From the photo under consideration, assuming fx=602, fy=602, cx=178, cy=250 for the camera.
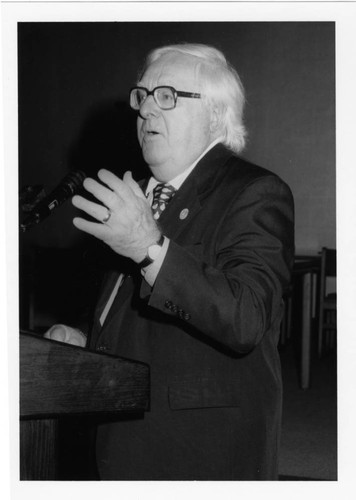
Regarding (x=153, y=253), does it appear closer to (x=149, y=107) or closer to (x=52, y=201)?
(x=52, y=201)

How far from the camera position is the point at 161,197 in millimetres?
1378

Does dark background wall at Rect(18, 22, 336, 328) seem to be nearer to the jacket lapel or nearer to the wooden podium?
the jacket lapel

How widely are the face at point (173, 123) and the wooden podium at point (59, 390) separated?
0.57 metres

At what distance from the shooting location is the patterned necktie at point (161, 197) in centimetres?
136

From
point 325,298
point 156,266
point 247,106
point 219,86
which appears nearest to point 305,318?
point 325,298

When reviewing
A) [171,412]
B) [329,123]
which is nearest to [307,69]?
[329,123]

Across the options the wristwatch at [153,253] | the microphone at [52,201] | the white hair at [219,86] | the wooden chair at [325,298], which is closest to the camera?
the wristwatch at [153,253]

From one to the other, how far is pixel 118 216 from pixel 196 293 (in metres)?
0.18

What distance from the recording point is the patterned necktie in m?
1.36

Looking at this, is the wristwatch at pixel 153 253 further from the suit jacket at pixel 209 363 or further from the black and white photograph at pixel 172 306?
the suit jacket at pixel 209 363

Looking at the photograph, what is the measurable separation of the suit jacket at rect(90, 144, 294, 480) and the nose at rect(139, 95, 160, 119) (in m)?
0.22

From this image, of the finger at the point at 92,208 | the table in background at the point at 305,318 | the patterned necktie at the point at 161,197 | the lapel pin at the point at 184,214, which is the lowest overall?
the table in background at the point at 305,318

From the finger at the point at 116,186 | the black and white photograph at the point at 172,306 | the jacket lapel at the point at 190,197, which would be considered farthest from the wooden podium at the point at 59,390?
the jacket lapel at the point at 190,197
